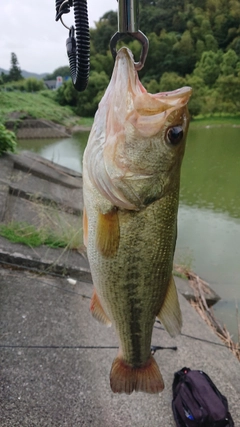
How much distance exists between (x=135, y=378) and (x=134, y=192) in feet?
2.84

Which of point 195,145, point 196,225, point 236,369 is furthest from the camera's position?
point 195,145

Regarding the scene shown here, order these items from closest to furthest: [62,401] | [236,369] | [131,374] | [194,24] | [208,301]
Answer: [131,374] < [62,401] < [236,369] < [208,301] < [194,24]

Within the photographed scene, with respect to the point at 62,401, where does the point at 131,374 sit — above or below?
above

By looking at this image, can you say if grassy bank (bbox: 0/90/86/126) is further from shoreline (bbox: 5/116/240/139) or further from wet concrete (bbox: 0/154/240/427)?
wet concrete (bbox: 0/154/240/427)

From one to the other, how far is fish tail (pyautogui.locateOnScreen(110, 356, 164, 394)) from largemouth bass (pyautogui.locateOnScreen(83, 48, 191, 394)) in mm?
279

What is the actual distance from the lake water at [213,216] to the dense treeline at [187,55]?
10213 millimetres

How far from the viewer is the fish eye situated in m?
1.26

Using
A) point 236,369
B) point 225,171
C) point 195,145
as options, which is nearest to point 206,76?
point 195,145

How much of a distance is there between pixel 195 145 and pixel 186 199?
25.4ft

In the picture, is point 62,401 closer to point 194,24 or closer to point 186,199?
point 186,199

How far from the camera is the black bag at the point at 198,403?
2396 mm

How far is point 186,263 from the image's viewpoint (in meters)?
5.78

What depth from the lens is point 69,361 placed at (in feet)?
9.61

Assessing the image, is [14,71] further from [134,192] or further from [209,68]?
[134,192]
